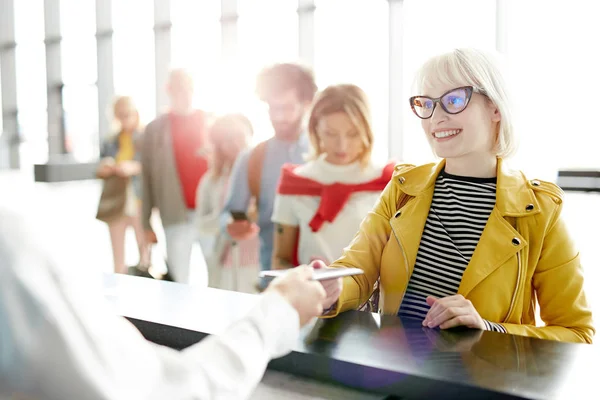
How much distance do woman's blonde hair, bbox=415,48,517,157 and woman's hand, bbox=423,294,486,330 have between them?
53 cm

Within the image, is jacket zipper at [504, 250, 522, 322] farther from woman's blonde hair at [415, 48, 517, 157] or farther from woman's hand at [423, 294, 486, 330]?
woman's blonde hair at [415, 48, 517, 157]

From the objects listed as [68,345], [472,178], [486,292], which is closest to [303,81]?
[472,178]

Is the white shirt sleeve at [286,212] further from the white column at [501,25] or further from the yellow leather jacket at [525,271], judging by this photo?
the white column at [501,25]

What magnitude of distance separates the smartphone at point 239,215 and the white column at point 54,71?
9713 mm

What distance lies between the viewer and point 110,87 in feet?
36.0

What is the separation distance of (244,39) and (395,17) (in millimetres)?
2853

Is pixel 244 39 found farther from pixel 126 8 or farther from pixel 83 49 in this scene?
pixel 83 49

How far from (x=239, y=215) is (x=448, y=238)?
215cm

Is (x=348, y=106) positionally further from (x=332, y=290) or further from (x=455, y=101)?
(x=332, y=290)

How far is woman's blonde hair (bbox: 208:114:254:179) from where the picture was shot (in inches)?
165

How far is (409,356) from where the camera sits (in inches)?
48.6

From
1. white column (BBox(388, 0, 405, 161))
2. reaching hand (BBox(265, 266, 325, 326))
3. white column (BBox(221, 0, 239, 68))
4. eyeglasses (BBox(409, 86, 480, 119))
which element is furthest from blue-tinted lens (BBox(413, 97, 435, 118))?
white column (BBox(221, 0, 239, 68))

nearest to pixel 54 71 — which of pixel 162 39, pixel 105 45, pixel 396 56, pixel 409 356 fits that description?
pixel 105 45

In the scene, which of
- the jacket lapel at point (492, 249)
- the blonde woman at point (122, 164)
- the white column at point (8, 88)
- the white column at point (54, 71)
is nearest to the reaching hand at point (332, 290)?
the jacket lapel at point (492, 249)
